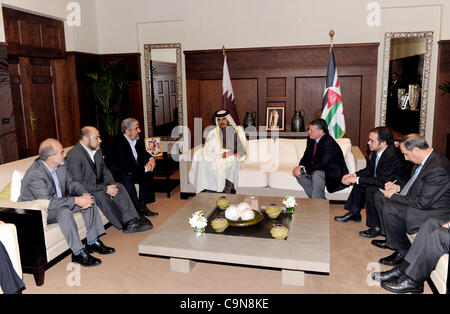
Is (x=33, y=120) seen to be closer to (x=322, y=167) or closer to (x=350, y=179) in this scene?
(x=322, y=167)

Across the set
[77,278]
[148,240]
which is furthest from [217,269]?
[77,278]

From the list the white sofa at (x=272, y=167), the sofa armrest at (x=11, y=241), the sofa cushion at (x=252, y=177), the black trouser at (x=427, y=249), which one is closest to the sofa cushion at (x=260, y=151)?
the white sofa at (x=272, y=167)

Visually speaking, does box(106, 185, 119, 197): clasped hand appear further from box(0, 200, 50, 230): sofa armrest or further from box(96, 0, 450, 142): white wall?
box(96, 0, 450, 142): white wall

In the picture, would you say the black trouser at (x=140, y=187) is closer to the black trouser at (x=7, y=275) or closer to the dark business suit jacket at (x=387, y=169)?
the black trouser at (x=7, y=275)

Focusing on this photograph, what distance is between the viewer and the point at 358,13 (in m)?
6.12

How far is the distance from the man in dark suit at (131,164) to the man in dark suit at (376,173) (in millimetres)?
2285

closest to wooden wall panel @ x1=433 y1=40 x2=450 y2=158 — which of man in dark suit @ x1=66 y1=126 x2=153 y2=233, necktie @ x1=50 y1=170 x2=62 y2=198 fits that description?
man in dark suit @ x1=66 y1=126 x2=153 y2=233

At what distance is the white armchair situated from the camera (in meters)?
2.59

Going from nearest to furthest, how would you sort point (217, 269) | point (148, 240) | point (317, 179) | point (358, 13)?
1. point (148, 240)
2. point (217, 269)
3. point (317, 179)
4. point (358, 13)

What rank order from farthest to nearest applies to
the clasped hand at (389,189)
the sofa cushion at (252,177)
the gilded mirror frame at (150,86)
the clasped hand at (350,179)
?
the gilded mirror frame at (150,86) < the sofa cushion at (252,177) < the clasped hand at (350,179) < the clasped hand at (389,189)

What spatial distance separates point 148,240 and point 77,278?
2.35ft

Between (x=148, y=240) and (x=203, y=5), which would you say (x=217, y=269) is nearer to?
(x=148, y=240)

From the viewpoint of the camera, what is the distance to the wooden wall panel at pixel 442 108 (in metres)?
5.94

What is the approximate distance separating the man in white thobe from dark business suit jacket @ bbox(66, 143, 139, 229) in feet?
3.73
